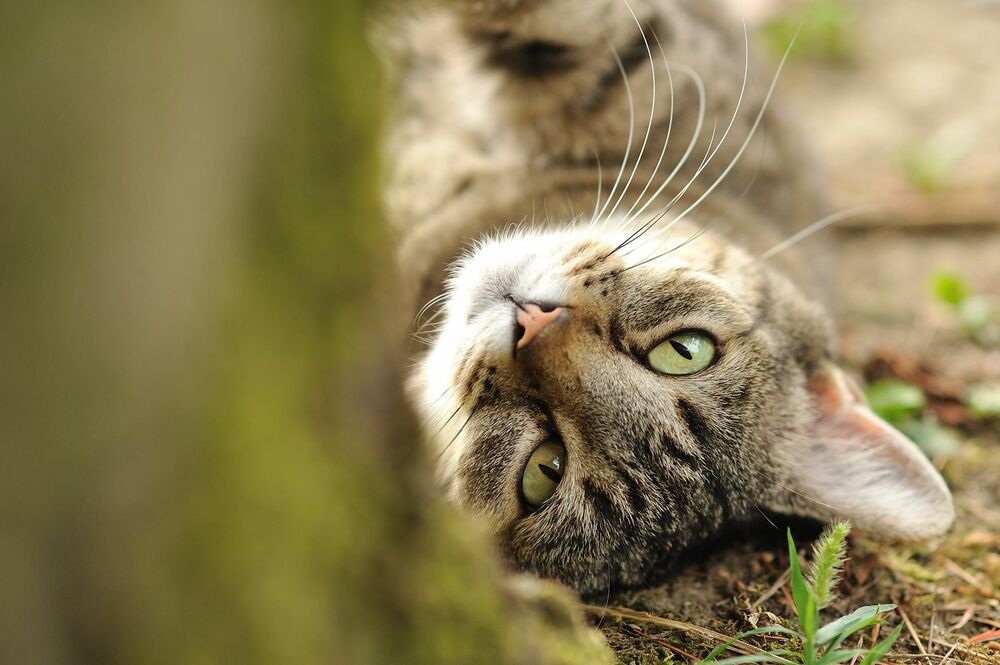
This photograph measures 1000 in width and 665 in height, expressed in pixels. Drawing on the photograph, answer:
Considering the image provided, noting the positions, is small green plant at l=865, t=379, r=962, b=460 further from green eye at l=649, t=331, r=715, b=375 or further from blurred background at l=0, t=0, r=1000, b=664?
blurred background at l=0, t=0, r=1000, b=664

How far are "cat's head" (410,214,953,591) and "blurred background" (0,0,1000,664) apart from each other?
541mm

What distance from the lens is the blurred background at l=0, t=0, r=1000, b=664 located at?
0.75 metres

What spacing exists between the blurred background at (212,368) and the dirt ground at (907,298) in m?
0.62

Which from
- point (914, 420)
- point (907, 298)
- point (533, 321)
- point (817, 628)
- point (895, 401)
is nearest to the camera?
point (817, 628)

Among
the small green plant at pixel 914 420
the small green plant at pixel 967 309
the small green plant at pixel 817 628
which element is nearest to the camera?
the small green plant at pixel 817 628

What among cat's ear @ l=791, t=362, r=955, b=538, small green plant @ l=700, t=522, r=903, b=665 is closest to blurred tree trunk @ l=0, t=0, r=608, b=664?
small green plant @ l=700, t=522, r=903, b=665

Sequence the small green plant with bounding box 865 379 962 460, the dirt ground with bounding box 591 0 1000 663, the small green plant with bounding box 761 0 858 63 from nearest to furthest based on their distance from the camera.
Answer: the dirt ground with bounding box 591 0 1000 663 < the small green plant with bounding box 865 379 962 460 < the small green plant with bounding box 761 0 858 63

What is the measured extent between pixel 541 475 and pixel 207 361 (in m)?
1.28

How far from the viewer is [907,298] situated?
3.52m

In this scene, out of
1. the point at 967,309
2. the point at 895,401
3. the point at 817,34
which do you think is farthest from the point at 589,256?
the point at 817,34

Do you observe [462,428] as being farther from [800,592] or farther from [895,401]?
[895,401]

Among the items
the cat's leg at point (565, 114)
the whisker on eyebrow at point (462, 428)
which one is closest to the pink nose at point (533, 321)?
the whisker on eyebrow at point (462, 428)

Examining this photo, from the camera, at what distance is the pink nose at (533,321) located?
198cm

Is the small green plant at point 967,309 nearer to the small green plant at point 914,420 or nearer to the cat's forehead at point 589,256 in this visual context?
the small green plant at point 914,420
